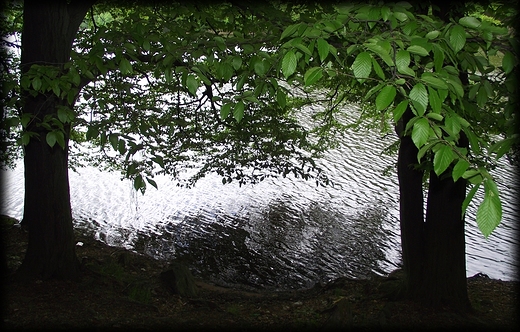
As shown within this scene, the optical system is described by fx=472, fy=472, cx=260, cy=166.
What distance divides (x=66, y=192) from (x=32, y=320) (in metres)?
2.03

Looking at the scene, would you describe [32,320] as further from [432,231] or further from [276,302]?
[432,231]

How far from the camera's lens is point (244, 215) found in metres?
15.4

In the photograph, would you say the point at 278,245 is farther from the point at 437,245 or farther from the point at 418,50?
the point at 418,50

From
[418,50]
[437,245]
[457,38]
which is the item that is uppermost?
[457,38]

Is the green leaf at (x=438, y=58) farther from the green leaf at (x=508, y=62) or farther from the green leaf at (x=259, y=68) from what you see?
the green leaf at (x=259, y=68)

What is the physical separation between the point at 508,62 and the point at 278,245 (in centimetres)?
1063

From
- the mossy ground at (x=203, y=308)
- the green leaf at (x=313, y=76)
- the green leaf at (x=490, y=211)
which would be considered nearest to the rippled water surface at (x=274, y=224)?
the mossy ground at (x=203, y=308)

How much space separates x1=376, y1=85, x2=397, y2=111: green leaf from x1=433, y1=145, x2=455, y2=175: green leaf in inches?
14.7

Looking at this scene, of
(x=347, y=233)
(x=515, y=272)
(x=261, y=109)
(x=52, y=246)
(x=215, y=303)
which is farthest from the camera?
(x=347, y=233)

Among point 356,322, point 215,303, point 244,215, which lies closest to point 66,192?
point 215,303

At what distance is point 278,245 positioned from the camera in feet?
44.6

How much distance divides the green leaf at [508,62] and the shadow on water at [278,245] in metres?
8.71

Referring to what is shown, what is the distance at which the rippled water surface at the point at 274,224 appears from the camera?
12391mm

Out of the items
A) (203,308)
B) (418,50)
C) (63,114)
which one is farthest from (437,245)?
(63,114)
